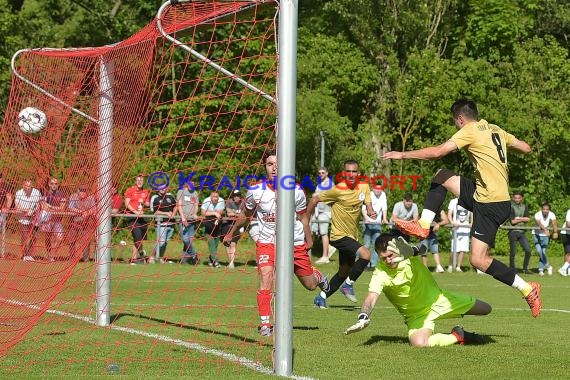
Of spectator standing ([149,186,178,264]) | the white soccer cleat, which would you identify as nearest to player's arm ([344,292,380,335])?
the white soccer cleat

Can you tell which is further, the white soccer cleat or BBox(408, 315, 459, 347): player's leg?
BBox(408, 315, 459, 347): player's leg

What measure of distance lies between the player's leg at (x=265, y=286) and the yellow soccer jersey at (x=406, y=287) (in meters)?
1.42

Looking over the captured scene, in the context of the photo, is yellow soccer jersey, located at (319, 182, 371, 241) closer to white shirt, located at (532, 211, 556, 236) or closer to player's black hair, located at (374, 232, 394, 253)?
player's black hair, located at (374, 232, 394, 253)

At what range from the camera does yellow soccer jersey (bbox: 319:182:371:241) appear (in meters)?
13.9

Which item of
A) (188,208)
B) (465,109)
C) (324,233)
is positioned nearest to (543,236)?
(324,233)

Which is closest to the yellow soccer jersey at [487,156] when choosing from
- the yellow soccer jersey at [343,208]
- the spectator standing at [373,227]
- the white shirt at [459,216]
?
the yellow soccer jersey at [343,208]

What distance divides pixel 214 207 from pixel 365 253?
702 cm

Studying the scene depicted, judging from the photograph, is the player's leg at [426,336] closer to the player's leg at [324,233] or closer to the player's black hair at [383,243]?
the player's black hair at [383,243]

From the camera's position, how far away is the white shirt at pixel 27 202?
13188mm

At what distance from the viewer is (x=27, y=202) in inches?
516

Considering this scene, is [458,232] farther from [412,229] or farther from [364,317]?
[364,317]

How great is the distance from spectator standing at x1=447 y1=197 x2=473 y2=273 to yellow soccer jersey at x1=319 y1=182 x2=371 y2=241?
9835mm

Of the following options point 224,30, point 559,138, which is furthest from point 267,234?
point 559,138

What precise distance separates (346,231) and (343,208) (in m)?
0.30
